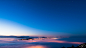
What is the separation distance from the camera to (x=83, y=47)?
1881 centimetres

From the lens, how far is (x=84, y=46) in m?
18.8

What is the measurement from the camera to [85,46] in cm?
1853

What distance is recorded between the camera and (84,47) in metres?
18.5

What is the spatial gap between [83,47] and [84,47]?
0.31 metres

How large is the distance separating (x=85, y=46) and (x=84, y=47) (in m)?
0.38

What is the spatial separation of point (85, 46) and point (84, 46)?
288 millimetres

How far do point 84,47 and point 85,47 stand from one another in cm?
29

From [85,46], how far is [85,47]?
345 mm

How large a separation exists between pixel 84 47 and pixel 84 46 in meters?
0.35

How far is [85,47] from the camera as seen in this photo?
1828 cm
